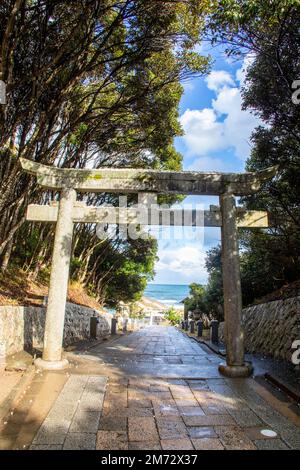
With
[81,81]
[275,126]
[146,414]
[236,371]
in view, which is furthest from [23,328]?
[275,126]

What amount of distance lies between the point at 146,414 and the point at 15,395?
5.82 ft

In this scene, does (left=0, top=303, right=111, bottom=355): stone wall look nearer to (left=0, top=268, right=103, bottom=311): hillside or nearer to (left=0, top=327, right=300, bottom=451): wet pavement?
(left=0, top=268, right=103, bottom=311): hillside

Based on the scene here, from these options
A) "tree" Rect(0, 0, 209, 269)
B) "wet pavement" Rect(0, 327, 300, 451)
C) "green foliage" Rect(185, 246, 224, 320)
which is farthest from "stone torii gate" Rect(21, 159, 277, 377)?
"green foliage" Rect(185, 246, 224, 320)

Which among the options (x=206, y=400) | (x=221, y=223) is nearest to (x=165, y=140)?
(x=221, y=223)

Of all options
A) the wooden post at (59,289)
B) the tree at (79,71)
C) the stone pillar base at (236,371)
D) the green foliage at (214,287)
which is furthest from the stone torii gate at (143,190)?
the green foliage at (214,287)

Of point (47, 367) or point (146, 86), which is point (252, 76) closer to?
point (146, 86)

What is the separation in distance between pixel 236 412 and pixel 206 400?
1.75 ft

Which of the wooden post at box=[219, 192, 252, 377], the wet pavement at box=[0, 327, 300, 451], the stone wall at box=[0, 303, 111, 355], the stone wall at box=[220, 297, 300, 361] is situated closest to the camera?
the wet pavement at box=[0, 327, 300, 451]

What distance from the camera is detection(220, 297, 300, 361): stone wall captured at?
6.98 m

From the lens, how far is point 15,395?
13.7 feet

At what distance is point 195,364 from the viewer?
691 centimetres

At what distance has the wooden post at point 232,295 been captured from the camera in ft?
19.4

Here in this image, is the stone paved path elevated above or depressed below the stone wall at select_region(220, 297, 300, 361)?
below

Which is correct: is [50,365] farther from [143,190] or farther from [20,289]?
[20,289]
